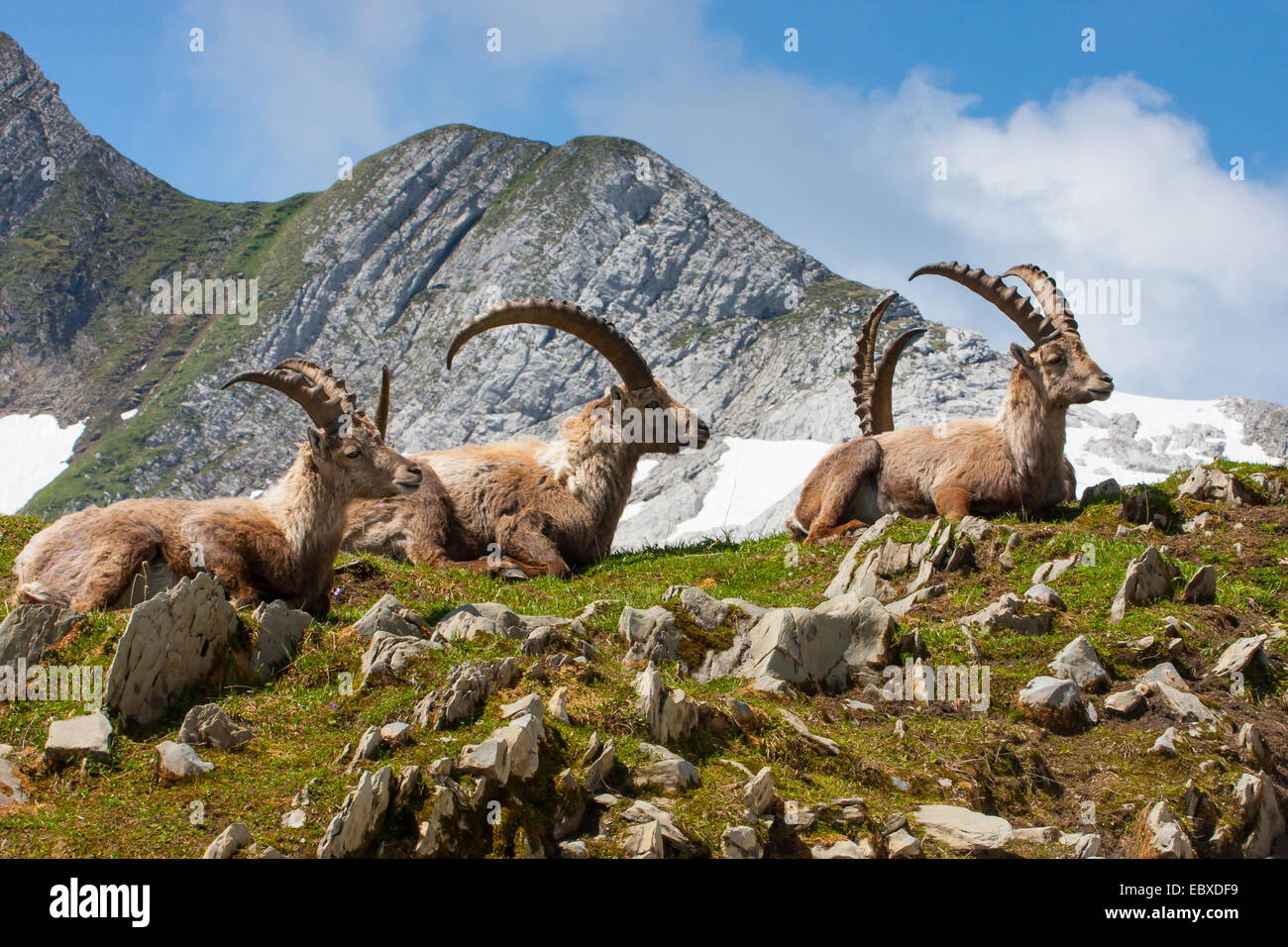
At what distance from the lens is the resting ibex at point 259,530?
31.0 ft

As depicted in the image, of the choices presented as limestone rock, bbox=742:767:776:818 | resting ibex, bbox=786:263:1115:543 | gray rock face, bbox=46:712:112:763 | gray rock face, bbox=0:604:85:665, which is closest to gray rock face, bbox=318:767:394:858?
gray rock face, bbox=46:712:112:763

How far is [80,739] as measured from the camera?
633cm

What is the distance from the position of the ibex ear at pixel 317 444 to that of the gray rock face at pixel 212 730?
15.5ft

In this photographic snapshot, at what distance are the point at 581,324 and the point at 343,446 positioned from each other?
17.8 ft

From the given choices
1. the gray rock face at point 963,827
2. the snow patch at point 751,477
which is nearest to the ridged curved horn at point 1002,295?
the gray rock face at point 963,827

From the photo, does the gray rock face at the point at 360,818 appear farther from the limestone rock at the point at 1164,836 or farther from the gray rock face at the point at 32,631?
the limestone rock at the point at 1164,836

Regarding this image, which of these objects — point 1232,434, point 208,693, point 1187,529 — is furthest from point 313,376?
point 1232,434

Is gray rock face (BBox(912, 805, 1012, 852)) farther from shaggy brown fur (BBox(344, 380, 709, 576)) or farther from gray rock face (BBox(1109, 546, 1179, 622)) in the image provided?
shaggy brown fur (BBox(344, 380, 709, 576))

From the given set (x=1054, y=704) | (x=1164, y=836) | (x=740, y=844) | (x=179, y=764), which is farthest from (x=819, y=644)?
(x=179, y=764)

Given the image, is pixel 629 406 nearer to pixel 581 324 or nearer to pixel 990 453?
pixel 581 324

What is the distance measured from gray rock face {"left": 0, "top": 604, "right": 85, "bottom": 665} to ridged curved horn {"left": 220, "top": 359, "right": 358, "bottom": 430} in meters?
3.65

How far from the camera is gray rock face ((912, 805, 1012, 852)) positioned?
20.2 ft

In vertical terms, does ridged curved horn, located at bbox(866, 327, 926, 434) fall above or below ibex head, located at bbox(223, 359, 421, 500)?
above
